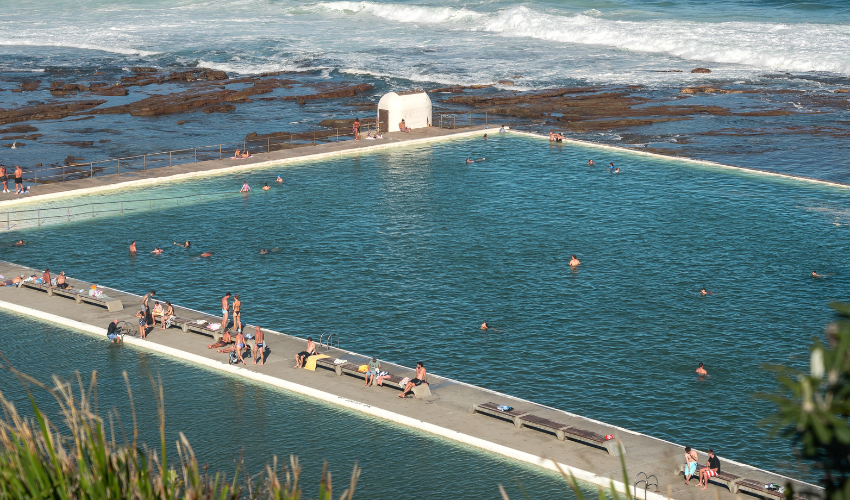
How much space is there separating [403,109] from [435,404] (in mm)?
42548

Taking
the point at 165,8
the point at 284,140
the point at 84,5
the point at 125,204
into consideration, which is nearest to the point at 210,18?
the point at 165,8

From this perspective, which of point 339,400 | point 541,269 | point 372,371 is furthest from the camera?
point 541,269

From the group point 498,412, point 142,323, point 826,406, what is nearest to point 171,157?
point 142,323

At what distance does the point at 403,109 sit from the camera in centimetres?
6669

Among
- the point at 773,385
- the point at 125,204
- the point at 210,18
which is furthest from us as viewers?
the point at 210,18

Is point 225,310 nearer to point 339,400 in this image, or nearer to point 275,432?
point 339,400

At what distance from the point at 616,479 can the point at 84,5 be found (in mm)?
151629

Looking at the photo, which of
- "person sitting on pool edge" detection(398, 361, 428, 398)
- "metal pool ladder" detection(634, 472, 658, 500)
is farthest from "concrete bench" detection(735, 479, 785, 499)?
"person sitting on pool edge" detection(398, 361, 428, 398)

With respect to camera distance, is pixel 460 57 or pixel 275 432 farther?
pixel 460 57

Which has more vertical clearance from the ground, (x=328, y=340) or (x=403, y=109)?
(x=403, y=109)

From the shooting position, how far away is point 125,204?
162 ft

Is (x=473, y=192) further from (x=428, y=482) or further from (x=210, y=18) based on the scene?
(x=210, y=18)

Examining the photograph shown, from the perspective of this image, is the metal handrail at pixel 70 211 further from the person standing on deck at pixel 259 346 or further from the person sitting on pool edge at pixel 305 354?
the person sitting on pool edge at pixel 305 354

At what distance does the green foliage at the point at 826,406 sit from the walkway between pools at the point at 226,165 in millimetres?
48823
